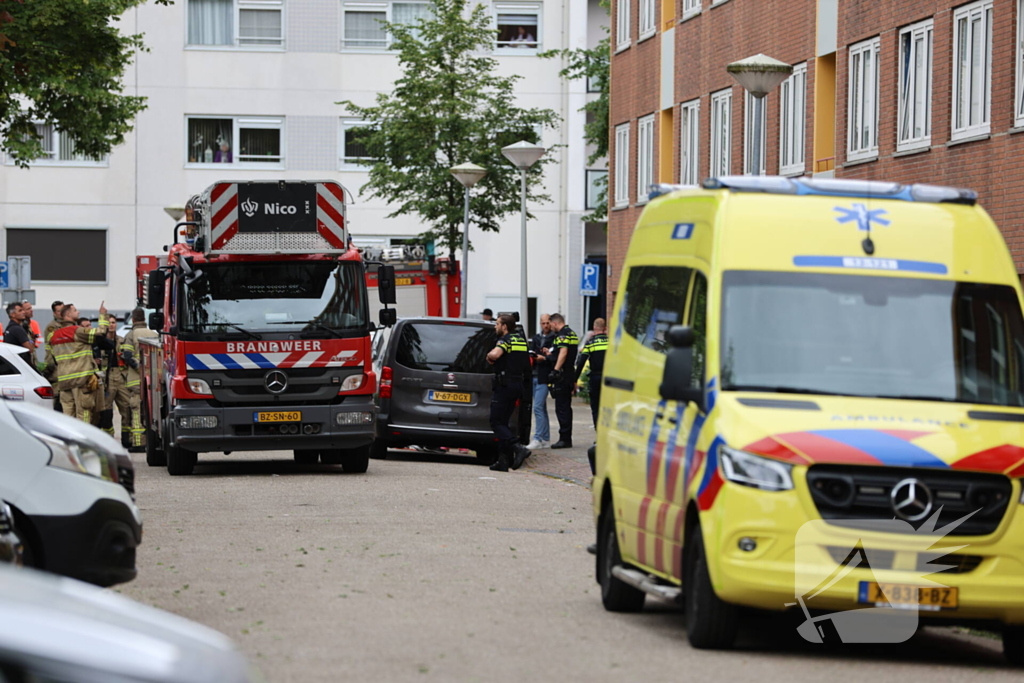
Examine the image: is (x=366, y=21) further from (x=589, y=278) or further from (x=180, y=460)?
(x=180, y=460)

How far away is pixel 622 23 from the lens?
4159 cm

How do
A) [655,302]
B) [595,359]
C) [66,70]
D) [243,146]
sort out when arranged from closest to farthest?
[655,302], [595,359], [66,70], [243,146]

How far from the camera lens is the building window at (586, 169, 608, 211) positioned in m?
56.7

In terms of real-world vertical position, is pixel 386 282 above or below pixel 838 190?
below

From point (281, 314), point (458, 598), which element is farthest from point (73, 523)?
point (281, 314)

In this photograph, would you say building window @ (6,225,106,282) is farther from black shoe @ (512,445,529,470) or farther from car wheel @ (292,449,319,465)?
black shoe @ (512,445,529,470)

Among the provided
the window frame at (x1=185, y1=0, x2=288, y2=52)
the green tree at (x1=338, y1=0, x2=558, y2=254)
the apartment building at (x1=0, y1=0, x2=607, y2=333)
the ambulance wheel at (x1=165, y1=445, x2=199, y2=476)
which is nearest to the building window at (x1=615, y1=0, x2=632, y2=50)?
the green tree at (x1=338, y1=0, x2=558, y2=254)

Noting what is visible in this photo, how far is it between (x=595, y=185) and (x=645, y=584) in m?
47.8

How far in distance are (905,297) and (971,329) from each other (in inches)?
14.6

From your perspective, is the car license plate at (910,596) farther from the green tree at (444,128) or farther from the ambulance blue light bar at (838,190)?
the green tree at (444,128)

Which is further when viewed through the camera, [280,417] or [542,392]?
[542,392]

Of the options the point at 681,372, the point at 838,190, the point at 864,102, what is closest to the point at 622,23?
the point at 864,102

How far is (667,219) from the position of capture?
10258 millimetres

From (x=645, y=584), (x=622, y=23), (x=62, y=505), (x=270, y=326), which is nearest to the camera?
(x=62, y=505)
